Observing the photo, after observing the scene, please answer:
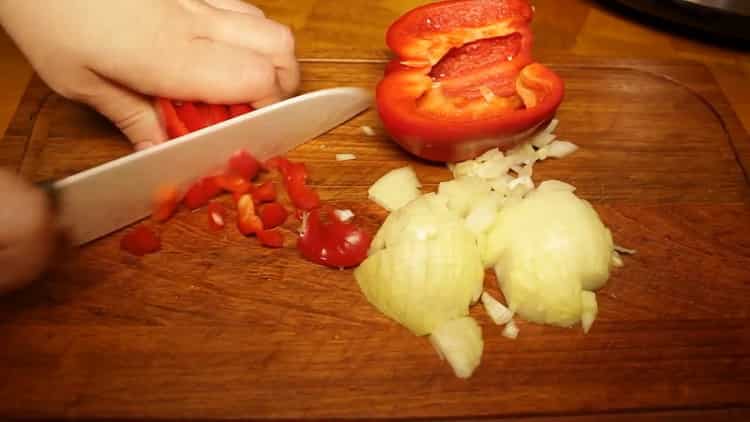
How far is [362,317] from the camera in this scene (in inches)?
43.2

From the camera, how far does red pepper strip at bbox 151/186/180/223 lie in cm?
121

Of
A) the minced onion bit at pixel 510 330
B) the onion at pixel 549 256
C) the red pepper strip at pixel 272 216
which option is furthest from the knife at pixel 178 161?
the minced onion bit at pixel 510 330

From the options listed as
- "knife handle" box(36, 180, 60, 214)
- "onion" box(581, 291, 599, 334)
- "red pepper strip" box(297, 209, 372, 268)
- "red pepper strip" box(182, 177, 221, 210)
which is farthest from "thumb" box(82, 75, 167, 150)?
"onion" box(581, 291, 599, 334)

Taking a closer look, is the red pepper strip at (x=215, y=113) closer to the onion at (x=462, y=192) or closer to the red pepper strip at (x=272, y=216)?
the red pepper strip at (x=272, y=216)

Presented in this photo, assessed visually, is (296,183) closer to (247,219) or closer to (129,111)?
(247,219)

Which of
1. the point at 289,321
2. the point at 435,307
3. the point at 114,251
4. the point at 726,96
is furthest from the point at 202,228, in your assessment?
the point at 726,96

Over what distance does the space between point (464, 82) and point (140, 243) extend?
66 centimetres

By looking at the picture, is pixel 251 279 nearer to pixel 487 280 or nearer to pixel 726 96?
pixel 487 280

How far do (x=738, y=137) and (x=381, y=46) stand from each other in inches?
30.0

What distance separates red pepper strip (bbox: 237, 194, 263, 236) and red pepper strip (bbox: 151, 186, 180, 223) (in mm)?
111

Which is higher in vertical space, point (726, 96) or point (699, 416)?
point (726, 96)

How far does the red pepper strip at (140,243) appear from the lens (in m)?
1.16

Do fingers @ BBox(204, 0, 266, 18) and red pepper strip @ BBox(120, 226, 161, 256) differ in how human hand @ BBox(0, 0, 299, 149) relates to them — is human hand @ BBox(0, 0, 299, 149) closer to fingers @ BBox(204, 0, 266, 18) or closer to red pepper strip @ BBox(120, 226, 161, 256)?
fingers @ BBox(204, 0, 266, 18)

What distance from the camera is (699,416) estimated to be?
0.99m
